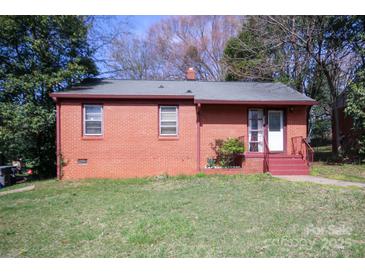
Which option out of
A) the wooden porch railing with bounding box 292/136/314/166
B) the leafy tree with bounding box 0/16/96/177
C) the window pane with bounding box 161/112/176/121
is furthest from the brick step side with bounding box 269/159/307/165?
the leafy tree with bounding box 0/16/96/177

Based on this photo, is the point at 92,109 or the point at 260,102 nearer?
the point at 92,109

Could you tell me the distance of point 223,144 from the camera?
10.0 meters

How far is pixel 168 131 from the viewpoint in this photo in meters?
10.2

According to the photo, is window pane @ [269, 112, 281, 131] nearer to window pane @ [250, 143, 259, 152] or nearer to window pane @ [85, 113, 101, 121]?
window pane @ [250, 143, 259, 152]

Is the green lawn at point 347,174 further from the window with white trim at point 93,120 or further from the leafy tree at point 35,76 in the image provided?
the leafy tree at point 35,76

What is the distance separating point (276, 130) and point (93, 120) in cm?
778

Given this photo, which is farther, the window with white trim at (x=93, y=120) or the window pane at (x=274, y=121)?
the window pane at (x=274, y=121)

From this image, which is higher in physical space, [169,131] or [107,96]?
[107,96]

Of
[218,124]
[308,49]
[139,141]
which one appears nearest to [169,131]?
[139,141]

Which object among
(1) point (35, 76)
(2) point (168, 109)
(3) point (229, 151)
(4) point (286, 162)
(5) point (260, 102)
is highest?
(1) point (35, 76)

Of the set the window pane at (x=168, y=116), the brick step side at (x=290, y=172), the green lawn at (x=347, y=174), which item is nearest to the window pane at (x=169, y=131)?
the window pane at (x=168, y=116)

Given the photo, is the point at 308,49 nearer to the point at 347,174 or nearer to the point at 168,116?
the point at 347,174

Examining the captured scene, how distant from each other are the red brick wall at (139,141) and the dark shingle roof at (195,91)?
390 millimetres

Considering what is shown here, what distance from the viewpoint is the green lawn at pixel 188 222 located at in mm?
3561
